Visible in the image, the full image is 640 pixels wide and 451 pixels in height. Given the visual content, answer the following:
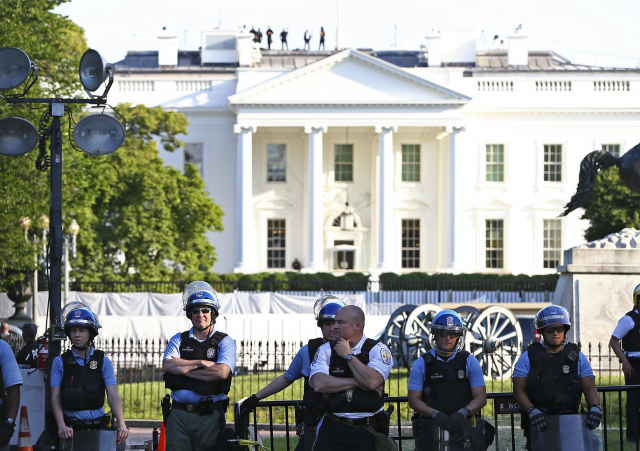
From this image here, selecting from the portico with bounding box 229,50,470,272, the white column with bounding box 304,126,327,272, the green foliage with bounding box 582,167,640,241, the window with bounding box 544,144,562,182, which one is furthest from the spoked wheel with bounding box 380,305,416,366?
the window with bounding box 544,144,562,182

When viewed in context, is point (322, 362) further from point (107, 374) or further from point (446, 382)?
point (107, 374)

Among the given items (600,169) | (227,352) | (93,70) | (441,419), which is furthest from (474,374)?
(600,169)

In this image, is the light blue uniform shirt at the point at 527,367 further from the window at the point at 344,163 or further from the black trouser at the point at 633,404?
the window at the point at 344,163

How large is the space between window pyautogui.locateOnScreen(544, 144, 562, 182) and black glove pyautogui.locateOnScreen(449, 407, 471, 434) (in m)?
44.8

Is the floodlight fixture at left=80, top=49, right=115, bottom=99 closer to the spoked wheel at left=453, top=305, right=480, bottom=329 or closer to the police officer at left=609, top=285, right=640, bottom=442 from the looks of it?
the police officer at left=609, top=285, right=640, bottom=442

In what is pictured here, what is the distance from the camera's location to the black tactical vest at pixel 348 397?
594 cm

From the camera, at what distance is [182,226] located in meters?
35.6

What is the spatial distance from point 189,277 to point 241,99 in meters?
14.9

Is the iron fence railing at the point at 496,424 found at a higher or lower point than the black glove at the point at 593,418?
lower

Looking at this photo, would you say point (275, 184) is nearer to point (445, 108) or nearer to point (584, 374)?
point (445, 108)

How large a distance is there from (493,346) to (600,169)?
10.9 ft

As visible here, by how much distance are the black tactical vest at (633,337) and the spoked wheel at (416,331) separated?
6.92 meters

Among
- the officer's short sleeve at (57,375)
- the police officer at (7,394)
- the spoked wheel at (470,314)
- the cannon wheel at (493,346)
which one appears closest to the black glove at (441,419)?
the officer's short sleeve at (57,375)

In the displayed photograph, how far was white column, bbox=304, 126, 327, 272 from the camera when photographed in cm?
4622
